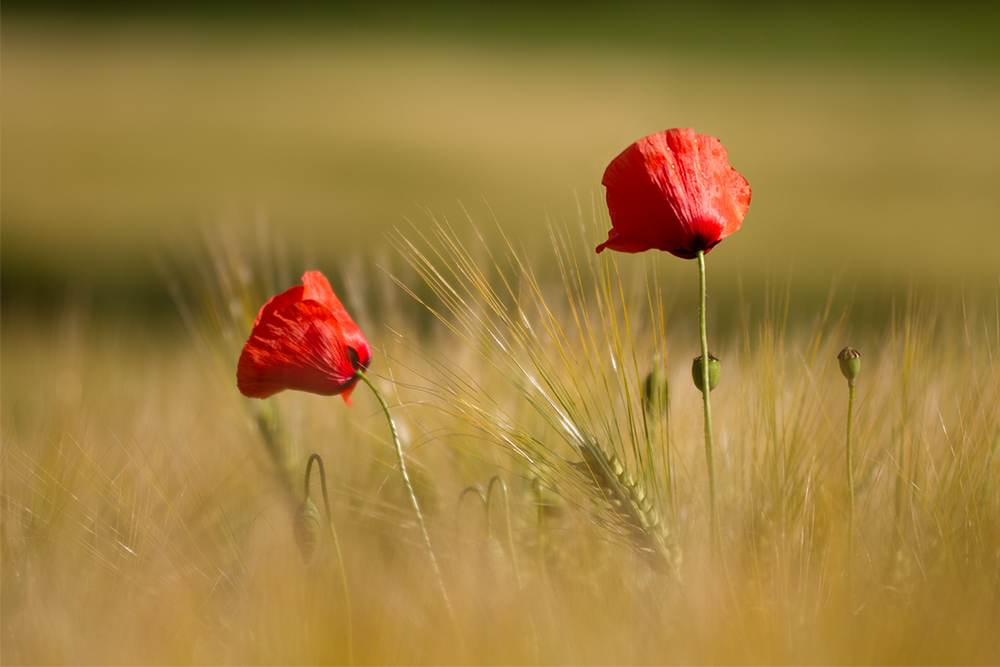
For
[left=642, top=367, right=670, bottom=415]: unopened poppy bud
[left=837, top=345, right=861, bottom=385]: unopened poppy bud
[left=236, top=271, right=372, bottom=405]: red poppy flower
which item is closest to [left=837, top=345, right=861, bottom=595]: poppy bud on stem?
[left=837, top=345, right=861, bottom=385]: unopened poppy bud

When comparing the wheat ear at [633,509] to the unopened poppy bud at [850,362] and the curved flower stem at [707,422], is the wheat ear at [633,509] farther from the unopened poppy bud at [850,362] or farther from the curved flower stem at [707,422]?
the unopened poppy bud at [850,362]

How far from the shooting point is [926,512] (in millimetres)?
523

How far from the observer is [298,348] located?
471 millimetres

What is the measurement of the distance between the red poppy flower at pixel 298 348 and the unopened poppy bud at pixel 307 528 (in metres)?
0.07

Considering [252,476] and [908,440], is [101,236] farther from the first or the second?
[908,440]

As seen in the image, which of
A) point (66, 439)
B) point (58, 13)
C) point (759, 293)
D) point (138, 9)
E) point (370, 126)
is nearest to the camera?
point (66, 439)

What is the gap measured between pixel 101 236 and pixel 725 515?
13.5 feet

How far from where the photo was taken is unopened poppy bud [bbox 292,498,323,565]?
17.9 inches

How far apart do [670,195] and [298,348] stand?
0.23 metres

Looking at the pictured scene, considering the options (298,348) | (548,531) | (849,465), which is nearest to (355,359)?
(298,348)

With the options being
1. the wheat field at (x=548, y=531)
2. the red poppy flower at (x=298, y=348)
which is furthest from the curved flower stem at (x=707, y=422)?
the red poppy flower at (x=298, y=348)

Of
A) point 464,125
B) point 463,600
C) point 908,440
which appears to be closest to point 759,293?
point 908,440

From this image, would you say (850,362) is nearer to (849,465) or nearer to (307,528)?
(849,465)

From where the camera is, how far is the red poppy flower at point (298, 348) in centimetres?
46
